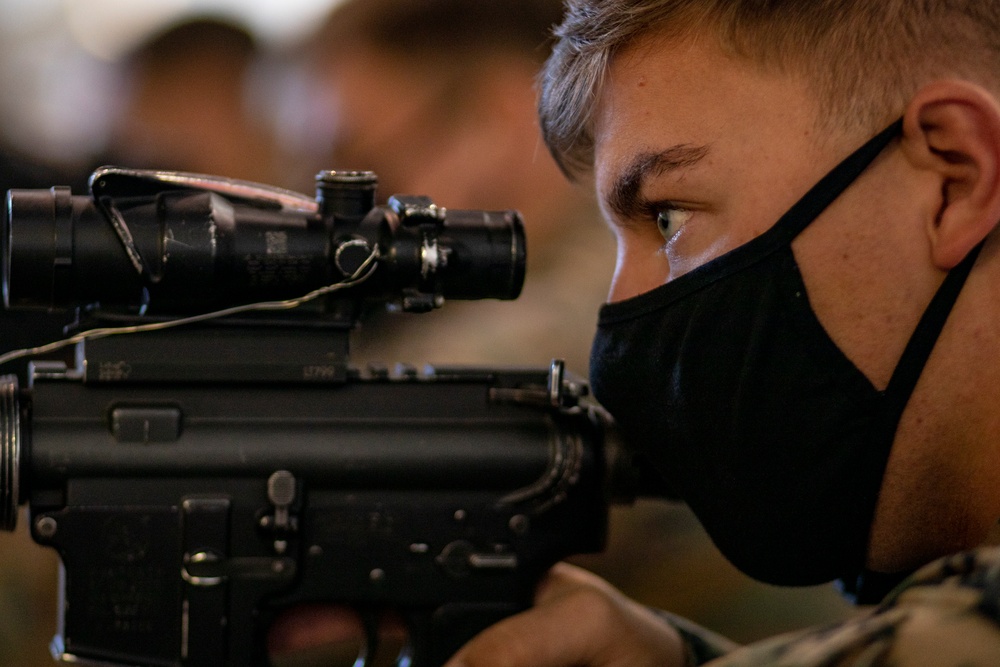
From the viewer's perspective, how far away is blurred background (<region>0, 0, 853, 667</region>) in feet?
8.04

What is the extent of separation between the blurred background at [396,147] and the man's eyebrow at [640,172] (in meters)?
1.25

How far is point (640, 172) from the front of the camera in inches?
45.5

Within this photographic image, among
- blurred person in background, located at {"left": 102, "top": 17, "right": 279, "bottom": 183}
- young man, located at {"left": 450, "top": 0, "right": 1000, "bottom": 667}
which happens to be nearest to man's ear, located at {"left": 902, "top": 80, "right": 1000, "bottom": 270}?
young man, located at {"left": 450, "top": 0, "right": 1000, "bottom": 667}

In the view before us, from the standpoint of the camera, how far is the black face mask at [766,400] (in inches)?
42.1

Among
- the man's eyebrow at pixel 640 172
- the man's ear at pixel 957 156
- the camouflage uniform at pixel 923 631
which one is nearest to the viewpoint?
the camouflage uniform at pixel 923 631

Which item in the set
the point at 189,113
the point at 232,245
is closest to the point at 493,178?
the point at 189,113

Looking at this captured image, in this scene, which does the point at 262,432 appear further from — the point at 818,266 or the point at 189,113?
the point at 189,113

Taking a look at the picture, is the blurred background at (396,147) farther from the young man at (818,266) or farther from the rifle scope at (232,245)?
the young man at (818,266)

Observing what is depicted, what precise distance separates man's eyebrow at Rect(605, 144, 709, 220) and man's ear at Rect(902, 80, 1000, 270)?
0.21 metres

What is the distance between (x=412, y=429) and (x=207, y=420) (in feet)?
0.79

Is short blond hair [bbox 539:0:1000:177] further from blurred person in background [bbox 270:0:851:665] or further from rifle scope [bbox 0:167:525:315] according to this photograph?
blurred person in background [bbox 270:0:851:665]

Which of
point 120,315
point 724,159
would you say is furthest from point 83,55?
point 724,159

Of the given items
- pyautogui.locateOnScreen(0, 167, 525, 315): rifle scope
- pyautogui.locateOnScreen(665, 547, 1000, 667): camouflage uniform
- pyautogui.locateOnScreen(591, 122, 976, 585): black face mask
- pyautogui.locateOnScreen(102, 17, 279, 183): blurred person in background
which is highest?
pyautogui.locateOnScreen(102, 17, 279, 183): blurred person in background

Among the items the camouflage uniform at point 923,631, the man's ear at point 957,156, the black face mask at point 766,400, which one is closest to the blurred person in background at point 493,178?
the black face mask at point 766,400
